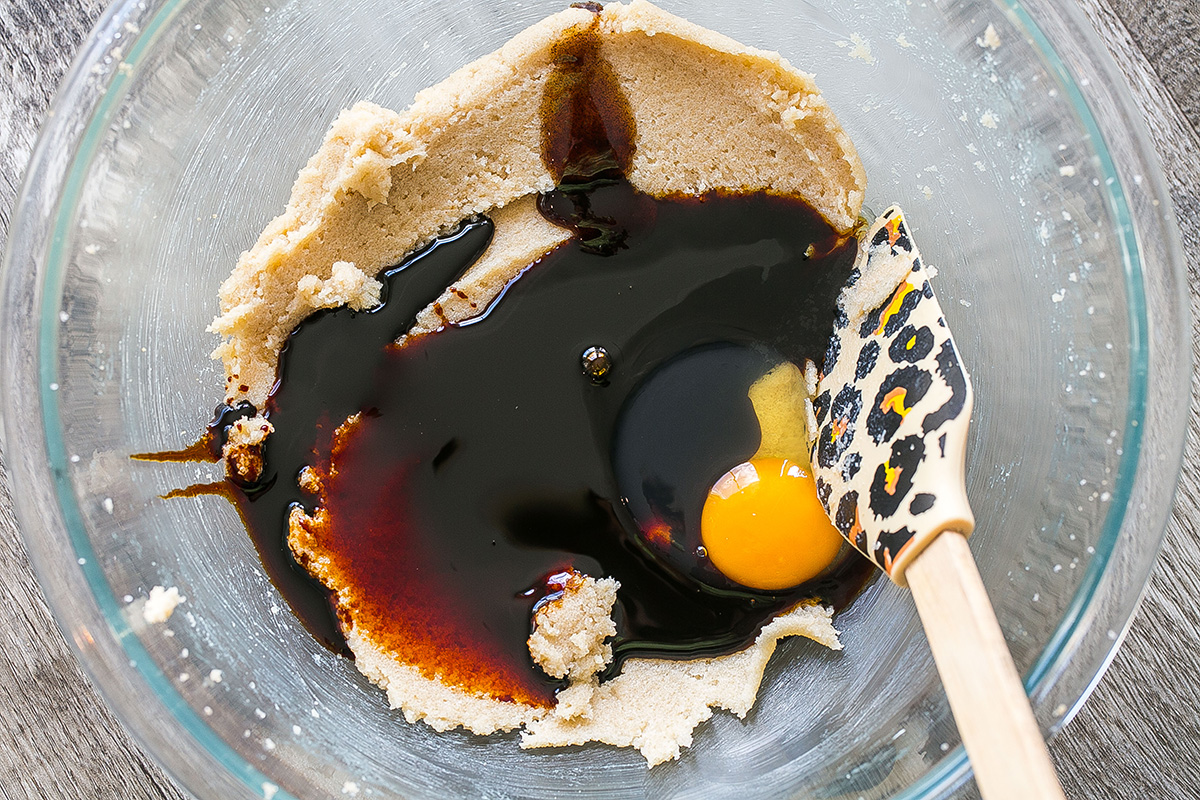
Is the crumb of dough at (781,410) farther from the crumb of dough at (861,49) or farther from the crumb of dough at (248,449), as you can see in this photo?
the crumb of dough at (248,449)

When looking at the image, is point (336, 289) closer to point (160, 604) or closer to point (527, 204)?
point (527, 204)

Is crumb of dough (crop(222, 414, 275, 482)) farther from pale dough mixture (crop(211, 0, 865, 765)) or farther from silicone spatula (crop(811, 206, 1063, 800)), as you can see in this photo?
silicone spatula (crop(811, 206, 1063, 800))

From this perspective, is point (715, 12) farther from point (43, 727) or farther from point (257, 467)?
point (43, 727)

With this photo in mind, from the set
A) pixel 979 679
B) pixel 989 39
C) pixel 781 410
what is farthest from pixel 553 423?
pixel 989 39

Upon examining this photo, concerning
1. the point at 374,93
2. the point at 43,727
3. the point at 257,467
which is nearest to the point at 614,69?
the point at 374,93

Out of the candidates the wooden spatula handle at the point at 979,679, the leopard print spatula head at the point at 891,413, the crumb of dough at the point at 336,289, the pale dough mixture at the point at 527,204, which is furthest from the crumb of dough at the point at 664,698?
the crumb of dough at the point at 336,289

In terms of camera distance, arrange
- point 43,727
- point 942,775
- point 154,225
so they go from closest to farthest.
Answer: point 942,775 < point 154,225 < point 43,727
